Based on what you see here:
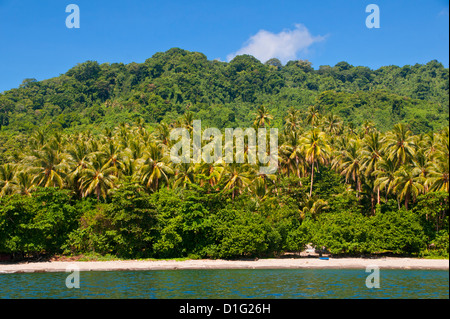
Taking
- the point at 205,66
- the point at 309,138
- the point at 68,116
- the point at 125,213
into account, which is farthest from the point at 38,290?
the point at 205,66

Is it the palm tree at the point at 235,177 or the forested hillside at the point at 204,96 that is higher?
the forested hillside at the point at 204,96

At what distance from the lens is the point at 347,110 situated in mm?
120875

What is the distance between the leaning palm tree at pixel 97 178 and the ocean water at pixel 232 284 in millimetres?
13057

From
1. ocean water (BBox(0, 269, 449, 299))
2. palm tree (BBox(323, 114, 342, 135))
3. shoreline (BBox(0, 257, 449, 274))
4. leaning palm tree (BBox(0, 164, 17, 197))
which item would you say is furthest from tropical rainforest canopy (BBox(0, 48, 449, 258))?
palm tree (BBox(323, 114, 342, 135))

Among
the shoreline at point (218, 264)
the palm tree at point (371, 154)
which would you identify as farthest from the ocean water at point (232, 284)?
the palm tree at point (371, 154)

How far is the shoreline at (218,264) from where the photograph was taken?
43.1 meters

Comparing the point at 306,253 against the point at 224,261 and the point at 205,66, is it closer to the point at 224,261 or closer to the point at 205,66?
the point at 224,261

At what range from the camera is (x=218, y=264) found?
4547cm

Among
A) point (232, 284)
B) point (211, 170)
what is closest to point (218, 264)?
Result: point (232, 284)

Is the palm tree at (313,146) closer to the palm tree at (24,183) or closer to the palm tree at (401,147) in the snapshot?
the palm tree at (401,147)

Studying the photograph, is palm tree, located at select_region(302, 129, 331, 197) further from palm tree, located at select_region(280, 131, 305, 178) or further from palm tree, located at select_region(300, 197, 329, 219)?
palm tree, located at select_region(300, 197, 329, 219)

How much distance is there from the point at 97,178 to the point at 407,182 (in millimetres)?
37419

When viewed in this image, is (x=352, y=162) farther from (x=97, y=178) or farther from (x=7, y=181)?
(x=7, y=181)
